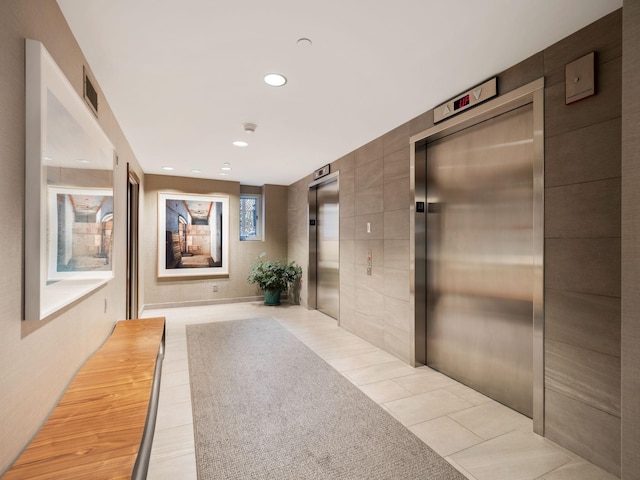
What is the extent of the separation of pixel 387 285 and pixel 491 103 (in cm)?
205

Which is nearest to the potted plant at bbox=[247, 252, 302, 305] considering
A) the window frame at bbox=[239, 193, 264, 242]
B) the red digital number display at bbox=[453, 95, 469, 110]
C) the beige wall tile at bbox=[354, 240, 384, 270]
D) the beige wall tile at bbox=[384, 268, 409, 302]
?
the window frame at bbox=[239, 193, 264, 242]

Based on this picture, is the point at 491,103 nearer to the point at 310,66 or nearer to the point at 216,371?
the point at 310,66

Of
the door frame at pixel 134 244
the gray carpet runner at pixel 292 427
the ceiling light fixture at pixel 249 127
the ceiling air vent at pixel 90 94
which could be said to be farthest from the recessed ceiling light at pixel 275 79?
the door frame at pixel 134 244

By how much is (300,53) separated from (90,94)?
1.47m

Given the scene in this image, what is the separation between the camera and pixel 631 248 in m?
1.39

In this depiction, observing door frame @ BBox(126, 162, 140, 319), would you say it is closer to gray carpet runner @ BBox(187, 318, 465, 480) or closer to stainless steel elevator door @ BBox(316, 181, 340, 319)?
gray carpet runner @ BBox(187, 318, 465, 480)

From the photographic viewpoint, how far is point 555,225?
6.62ft

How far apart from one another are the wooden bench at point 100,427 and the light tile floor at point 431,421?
428 millimetres

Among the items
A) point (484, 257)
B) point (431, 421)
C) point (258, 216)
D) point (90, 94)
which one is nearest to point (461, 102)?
point (484, 257)

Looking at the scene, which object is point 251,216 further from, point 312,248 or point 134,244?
point 134,244

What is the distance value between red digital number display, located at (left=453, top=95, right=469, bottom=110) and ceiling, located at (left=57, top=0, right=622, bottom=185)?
0.08m

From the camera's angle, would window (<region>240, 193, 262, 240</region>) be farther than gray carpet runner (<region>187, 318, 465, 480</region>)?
Yes

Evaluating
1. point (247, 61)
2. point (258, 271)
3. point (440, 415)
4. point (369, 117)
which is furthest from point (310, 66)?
point (258, 271)

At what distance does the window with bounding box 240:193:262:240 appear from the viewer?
717cm
